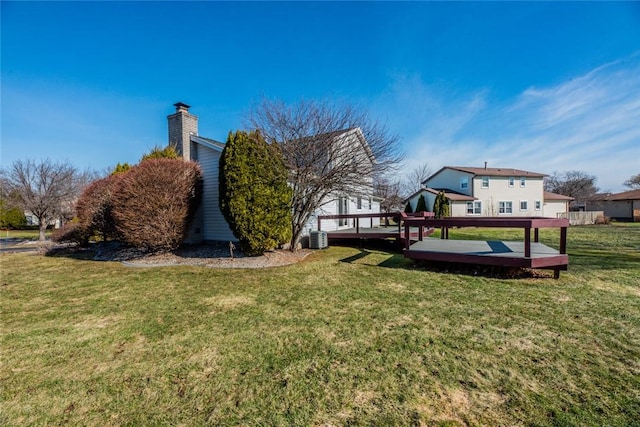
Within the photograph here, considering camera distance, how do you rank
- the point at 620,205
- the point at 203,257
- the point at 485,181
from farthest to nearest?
the point at 620,205 < the point at 485,181 < the point at 203,257

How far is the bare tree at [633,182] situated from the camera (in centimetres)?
4043

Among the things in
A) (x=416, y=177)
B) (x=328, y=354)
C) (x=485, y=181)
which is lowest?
(x=328, y=354)

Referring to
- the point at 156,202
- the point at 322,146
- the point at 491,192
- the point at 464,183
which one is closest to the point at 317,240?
the point at 322,146

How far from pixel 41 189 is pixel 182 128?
12.9 meters

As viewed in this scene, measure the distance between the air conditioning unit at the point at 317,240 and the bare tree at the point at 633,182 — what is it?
56.6 meters

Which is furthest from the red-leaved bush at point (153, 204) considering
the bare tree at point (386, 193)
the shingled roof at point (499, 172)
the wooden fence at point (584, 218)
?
the wooden fence at point (584, 218)

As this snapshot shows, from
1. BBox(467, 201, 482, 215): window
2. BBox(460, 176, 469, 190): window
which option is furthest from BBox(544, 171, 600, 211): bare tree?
BBox(460, 176, 469, 190): window

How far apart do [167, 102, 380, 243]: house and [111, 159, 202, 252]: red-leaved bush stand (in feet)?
6.10

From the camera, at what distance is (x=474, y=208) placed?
2783cm

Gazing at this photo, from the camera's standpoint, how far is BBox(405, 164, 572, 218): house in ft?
90.3

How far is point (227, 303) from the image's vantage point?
4.99 m

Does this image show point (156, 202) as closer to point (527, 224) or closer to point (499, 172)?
point (527, 224)

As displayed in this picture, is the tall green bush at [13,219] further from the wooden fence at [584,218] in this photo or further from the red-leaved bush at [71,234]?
the wooden fence at [584,218]

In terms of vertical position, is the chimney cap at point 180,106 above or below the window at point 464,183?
above
